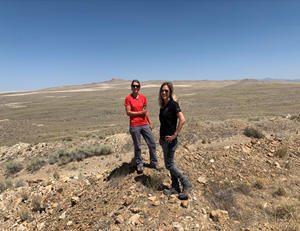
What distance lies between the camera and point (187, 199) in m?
3.17

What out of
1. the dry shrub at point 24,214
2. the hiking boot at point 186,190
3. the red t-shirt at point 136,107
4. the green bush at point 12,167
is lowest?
the green bush at point 12,167

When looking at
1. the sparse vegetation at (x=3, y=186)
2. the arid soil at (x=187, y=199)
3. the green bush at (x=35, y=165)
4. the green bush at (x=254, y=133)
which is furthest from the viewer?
the green bush at (x=254, y=133)

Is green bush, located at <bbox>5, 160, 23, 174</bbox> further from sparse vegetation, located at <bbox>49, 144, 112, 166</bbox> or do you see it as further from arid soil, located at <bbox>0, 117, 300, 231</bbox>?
arid soil, located at <bbox>0, 117, 300, 231</bbox>

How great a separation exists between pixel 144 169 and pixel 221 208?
1.77 meters

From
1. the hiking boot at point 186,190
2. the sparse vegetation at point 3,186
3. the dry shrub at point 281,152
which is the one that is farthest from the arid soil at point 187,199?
the sparse vegetation at point 3,186

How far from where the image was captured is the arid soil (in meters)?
2.85

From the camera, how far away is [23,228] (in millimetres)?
3752

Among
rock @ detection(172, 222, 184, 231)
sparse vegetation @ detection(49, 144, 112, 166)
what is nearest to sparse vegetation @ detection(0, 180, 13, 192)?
sparse vegetation @ detection(49, 144, 112, 166)

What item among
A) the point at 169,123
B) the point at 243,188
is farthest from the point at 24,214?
the point at 243,188

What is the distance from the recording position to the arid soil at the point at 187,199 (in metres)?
2.85

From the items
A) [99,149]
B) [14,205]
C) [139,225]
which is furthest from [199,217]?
[99,149]

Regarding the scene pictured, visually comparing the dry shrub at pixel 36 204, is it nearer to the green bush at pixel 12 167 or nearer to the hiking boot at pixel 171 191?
the hiking boot at pixel 171 191

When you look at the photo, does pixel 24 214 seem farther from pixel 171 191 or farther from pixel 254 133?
pixel 254 133

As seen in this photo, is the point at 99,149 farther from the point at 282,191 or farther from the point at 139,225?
the point at 282,191
